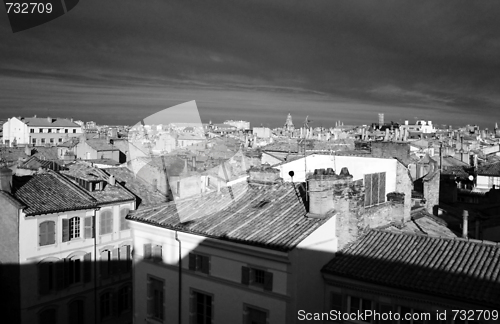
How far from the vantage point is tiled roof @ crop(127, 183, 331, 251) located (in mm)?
13836

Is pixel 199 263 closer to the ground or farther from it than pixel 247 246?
closer to the ground

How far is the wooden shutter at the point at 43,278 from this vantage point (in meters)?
23.8

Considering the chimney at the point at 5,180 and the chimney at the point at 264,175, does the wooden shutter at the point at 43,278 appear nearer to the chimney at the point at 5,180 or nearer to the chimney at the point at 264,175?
the chimney at the point at 5,180

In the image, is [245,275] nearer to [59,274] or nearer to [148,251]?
[148,251]

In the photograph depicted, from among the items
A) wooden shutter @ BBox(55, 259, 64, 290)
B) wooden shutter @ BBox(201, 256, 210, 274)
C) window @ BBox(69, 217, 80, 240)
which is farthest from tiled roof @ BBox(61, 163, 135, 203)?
wooden shutter @ BBox(201, 256, 210, 274)

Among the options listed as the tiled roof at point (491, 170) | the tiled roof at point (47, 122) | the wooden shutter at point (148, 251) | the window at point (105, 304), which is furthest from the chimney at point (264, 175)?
the tiled roof at point (47, 122)

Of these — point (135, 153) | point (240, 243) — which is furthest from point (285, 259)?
point (135, 153)

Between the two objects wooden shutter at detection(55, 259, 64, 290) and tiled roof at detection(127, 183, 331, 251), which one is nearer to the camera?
tiled roof at detection(127, 183, 331, 251)

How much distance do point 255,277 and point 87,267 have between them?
613 inches

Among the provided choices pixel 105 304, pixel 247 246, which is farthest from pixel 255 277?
pixel 105 304

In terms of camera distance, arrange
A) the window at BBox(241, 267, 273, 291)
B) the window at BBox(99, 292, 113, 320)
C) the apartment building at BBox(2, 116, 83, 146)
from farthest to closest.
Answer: the apartment building at BBox(2, 116, 83, 146) → the window at BBox(99, 292, 113, 320) → the window at BBox(241, 267, 273, 291)

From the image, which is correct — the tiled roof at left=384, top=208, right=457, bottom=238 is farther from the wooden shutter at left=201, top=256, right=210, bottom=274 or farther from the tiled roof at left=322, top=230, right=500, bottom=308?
the wooden shutter at left=201, top=256, right=210, bottom=274

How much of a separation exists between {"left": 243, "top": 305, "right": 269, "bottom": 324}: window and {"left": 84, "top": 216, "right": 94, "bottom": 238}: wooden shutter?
14.8 meters

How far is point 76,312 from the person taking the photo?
2592cm
